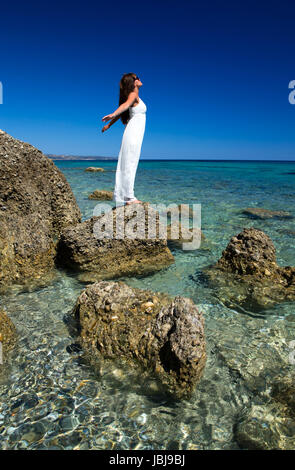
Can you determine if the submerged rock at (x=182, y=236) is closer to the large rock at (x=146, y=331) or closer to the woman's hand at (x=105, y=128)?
the woman's hand at (x=105, y=128)

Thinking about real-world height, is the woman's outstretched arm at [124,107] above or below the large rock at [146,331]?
above

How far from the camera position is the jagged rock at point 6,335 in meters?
3.20

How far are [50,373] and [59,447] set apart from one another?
788 millimetres

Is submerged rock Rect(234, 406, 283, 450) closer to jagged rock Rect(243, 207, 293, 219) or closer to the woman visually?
the woman

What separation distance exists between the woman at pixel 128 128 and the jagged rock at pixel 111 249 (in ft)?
1.74

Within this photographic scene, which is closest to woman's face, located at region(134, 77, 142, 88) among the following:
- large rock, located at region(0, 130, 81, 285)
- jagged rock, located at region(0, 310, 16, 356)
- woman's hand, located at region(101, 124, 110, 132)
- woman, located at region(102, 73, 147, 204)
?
woman, located at region(102, 73, 147, 204)

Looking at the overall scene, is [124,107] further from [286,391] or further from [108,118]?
[286,391]

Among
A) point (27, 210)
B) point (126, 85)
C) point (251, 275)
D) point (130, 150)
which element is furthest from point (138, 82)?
point (251, 275)

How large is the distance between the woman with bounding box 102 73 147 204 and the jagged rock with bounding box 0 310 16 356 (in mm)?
3159

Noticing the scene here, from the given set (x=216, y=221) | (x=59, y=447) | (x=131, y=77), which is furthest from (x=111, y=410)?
(x=216, y=221)

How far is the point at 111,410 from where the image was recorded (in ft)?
8.62

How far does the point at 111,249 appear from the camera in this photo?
211 inches

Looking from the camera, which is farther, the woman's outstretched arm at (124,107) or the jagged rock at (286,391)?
the woman's outstretched arm at (124,107)

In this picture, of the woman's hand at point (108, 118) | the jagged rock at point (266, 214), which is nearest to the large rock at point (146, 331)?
the woman's hand at point (108, 118)
